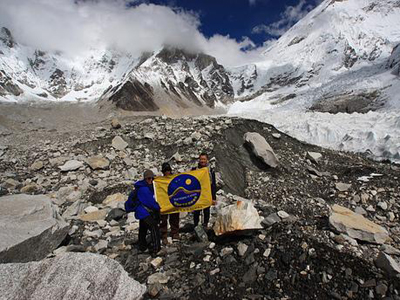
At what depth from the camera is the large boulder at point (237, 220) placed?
17.0ft

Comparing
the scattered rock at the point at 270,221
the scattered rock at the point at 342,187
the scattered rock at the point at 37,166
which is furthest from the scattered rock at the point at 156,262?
the scattered rock at the point at 37,166

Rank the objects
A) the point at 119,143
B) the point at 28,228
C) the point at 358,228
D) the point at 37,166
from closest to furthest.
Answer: the point at 28,228 < the point at 358,228 < the point at 37,166 < the point at 119,143

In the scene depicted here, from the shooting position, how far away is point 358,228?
5.45 metres

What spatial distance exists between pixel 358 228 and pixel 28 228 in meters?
6.27

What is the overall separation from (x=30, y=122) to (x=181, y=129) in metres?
90.8

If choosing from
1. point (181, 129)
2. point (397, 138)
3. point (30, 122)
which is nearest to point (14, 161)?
point (181, 129)

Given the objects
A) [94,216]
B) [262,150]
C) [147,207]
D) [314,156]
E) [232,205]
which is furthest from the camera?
[314,156]

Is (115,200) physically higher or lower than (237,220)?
higher

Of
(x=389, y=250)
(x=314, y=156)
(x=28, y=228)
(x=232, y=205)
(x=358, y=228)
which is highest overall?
(x=28, y=228)

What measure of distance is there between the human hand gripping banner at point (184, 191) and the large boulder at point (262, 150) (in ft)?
18.1

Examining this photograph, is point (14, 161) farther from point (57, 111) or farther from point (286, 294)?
point (57, 111)

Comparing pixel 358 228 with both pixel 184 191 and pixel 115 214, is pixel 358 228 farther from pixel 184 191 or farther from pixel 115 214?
pixel 115 214

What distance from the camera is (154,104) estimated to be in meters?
121

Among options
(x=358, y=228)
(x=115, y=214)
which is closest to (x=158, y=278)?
(x=115, y=214)
